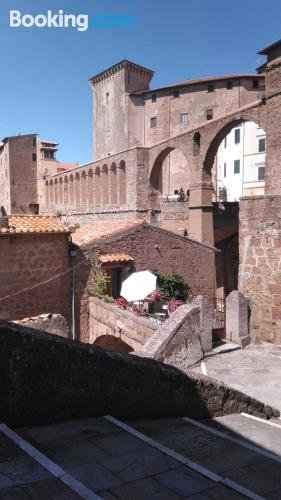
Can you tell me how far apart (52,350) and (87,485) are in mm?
1275

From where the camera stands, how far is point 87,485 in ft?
8.16

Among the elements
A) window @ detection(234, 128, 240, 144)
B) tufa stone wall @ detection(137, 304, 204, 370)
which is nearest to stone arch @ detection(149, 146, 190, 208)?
window @ detection(234, 128, 240, 144)

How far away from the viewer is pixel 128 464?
9.38 ft

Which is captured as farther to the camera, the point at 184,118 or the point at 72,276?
the point at 184,118

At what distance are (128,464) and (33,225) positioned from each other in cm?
1096

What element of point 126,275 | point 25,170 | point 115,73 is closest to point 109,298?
point 126,275

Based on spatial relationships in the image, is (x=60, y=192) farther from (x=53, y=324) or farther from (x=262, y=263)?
(x=262, y=263)

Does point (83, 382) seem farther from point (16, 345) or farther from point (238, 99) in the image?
point (238, 99)

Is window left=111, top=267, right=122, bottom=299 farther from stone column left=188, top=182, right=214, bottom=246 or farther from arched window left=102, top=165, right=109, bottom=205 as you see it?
arched window left=102, top=165, right=109, bottom=205

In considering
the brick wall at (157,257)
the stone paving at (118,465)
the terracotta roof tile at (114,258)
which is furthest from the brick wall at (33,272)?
the stone paving at (118,465)

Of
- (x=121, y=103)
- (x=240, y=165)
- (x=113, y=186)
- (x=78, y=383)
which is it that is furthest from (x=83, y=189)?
(x=78, y=383)

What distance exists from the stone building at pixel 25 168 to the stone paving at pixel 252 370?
154ft

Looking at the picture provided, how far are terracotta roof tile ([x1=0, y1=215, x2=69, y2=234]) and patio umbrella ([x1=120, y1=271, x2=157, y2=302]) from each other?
263 cm

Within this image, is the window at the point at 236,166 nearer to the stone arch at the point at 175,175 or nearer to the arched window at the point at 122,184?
the stone arch at the point at 175,175
